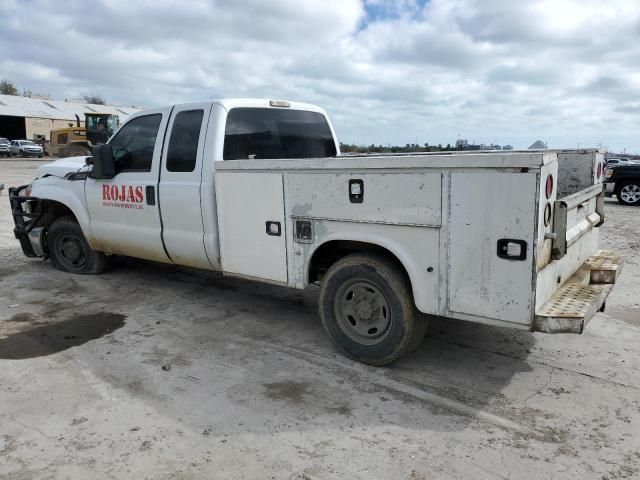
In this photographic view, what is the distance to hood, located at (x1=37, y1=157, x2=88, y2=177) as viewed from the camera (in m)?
6.54

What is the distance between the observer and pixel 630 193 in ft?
49.6

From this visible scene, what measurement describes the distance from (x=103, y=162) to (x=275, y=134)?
1.97 metres

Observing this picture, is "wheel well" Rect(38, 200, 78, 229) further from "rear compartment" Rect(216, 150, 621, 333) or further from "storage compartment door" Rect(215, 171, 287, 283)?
"rear compartment" Rect(216, 150, 621, 333)

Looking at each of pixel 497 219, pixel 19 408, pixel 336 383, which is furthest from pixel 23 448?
pixel 497 219

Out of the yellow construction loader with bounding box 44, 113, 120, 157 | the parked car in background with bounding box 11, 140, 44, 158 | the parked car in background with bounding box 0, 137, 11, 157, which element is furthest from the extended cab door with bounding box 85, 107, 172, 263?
the parked car in background with bounding box 0, 137, 11, 157

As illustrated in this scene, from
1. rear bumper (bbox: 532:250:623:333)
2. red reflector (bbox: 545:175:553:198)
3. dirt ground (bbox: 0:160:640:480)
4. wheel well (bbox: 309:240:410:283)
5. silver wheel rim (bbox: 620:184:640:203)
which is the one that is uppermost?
red reflector (bbox: 545:175:553:198)

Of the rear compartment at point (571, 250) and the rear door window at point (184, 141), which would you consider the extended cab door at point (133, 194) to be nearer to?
the rear door window at point (184, 141)

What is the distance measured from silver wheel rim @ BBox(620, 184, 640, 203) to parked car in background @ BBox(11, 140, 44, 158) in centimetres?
4190

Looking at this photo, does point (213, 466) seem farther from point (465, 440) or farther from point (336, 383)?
point (465, 440)

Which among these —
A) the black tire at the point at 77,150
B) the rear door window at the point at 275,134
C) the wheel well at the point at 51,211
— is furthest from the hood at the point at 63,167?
the black tire at the point at 77,150

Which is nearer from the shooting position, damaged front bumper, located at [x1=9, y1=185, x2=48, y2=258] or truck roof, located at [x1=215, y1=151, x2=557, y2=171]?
truck roof, located at [x1=215, y1=151, x2=557, y2=171]

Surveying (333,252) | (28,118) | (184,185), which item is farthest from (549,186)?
(28,118)

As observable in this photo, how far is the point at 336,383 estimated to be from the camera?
3.86m

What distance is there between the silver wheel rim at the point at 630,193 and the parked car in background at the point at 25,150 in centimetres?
4190
